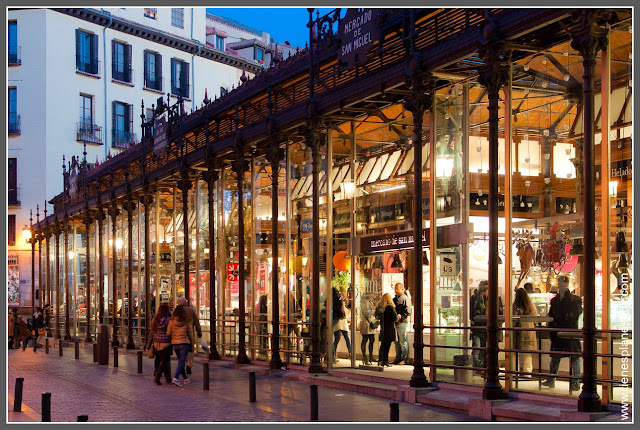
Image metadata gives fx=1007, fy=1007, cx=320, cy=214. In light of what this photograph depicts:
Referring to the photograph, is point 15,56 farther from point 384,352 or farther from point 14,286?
point 384,352

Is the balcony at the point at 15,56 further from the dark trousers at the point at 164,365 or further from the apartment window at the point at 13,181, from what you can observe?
the dark trousers at the point at 164,365

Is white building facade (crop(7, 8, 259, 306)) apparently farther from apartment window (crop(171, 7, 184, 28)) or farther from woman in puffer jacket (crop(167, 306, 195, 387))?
woman in puffer jacket (crop(167, 306, 195, 387))

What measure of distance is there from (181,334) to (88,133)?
44876 millimetres

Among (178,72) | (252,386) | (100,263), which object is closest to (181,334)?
(252,386)

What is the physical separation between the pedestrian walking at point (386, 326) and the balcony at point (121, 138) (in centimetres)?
4686

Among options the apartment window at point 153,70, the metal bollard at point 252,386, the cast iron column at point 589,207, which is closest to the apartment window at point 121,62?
the apartment window at point 153,70

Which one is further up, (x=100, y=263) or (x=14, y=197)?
(x=14, y=197)

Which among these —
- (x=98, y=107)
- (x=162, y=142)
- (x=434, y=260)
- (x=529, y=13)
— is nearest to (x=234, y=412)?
(x=434, y=260)

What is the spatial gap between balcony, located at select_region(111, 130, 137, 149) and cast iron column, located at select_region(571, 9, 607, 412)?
2147 inches

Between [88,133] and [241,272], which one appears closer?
[241,272]

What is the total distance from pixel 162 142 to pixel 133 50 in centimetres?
3662

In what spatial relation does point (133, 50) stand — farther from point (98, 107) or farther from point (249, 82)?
point (249, 82)

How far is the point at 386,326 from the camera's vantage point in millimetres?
21688

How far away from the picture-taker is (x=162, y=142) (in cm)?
3341
